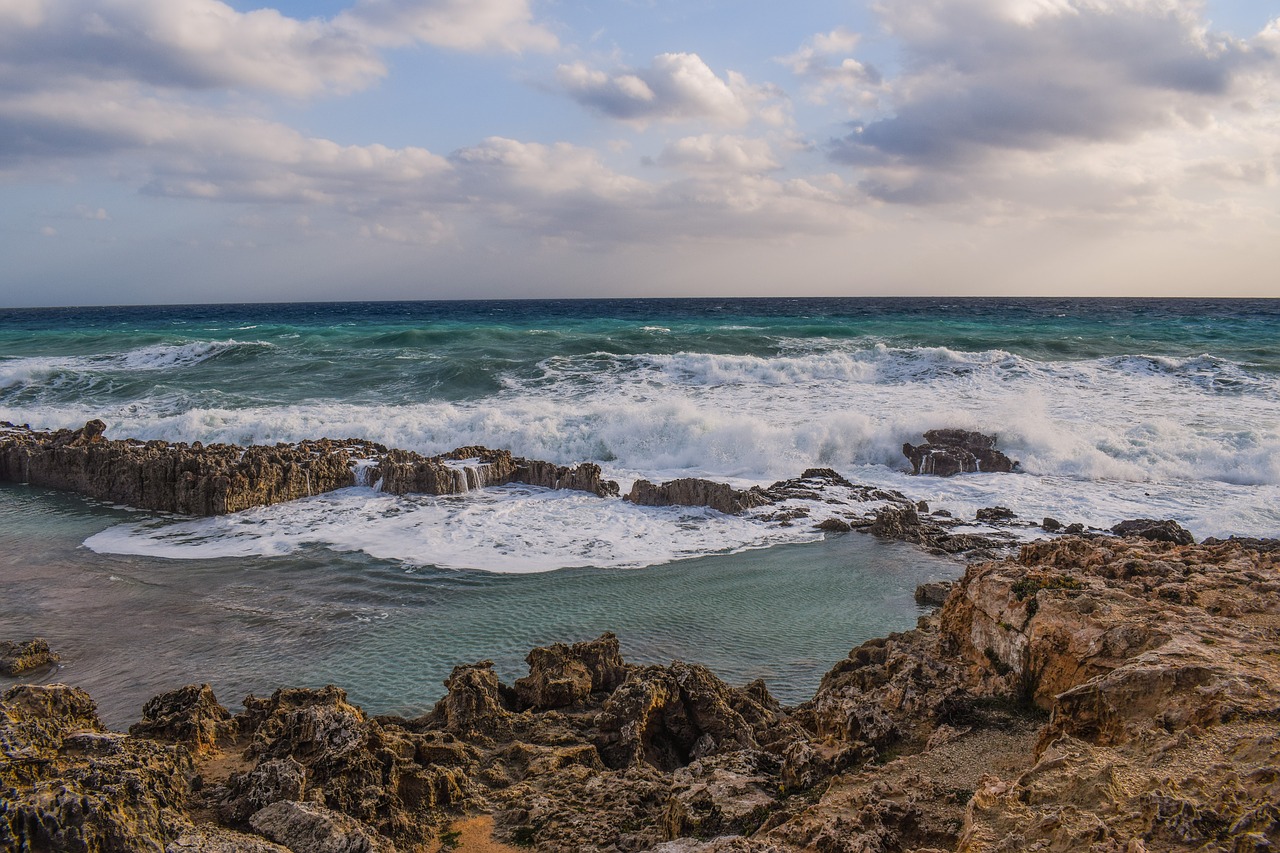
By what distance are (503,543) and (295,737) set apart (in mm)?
6908

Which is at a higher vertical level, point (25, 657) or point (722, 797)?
point (722, 797)

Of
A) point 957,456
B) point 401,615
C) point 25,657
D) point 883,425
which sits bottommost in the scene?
point 401,615

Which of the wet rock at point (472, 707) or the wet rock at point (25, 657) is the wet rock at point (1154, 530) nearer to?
the wet rock at point (472, 707)

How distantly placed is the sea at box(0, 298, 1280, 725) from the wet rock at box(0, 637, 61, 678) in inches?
7.6

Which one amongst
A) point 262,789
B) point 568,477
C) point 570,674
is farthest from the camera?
point 568,477

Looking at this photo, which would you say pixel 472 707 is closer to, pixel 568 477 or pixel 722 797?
pixel 722 797

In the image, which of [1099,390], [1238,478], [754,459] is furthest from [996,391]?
[754,459]

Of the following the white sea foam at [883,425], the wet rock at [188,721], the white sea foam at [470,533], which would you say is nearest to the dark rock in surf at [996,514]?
the white sea foam at [883,425]

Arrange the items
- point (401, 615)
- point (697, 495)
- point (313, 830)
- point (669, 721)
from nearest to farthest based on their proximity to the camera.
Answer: point (313, 830) < point (669, 721) < point (401, 615) < point (697, 495)

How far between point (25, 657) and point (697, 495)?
31.9 ft

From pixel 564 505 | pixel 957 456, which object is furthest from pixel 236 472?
pixel 957 456

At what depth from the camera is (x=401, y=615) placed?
9.20 metres

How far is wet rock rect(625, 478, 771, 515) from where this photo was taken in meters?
13.8

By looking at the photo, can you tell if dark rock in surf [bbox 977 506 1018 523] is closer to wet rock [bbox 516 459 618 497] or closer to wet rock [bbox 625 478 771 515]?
wet rock [bbox 625 478 771 515]
